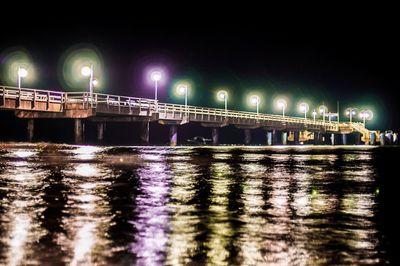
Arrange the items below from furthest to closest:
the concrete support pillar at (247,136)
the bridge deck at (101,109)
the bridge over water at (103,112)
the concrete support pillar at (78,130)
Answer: the concrete support pillar at (247,136)
the concrete support pillar at (78,130)
the bridge over water at (103,112)
the bridge deck at (101,109)

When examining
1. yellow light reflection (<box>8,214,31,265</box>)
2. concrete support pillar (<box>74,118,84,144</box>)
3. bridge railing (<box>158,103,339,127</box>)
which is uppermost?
bridge railing (<box>158,103,339,127</box>)

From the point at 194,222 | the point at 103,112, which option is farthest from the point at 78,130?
the point at 194,222

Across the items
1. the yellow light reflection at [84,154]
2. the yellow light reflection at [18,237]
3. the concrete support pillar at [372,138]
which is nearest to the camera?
the yellow light reflection at [18,237]

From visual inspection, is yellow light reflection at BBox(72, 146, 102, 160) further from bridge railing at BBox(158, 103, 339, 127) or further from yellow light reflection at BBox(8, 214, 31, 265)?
bridge railing at BBox(158, 103, 339, 127)

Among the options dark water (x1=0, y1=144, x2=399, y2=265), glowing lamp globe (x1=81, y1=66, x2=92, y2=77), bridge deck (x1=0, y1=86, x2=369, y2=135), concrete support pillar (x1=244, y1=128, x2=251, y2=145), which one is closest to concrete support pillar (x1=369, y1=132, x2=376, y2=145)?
bridge deck (x1=0, y1=86, x2=369, y2=135)

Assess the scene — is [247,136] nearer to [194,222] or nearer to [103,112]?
[103,112]

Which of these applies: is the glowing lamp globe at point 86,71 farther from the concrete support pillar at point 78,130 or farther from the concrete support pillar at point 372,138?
the concrete support pillar at point 372,138

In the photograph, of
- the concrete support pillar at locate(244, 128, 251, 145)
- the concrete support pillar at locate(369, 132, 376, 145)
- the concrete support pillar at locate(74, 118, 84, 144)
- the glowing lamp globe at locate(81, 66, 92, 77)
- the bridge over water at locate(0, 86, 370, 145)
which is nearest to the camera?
the bridge over water at locate(0, 86, 370, 145)

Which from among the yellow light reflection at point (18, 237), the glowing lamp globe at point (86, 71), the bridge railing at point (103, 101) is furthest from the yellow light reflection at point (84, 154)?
the yellow light reflection at point (18, 237)

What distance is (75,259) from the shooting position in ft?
20.0

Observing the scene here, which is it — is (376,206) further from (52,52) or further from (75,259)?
(52,52)

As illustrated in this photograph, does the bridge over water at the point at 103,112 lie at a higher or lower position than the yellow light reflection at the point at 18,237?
higher

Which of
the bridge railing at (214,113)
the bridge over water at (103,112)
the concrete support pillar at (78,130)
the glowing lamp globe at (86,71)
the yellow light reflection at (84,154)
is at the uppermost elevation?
the glowing lamp globe at (86,71)

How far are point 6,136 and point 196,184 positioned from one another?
214 feet
